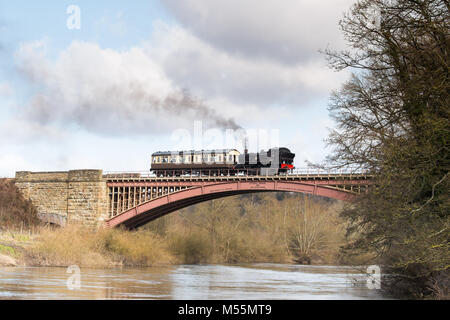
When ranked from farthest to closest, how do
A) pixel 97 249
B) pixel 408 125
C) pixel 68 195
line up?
pixel 68 195 → pixel 97 249 → pixel 408 125

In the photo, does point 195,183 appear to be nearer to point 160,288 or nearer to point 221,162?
point 221,162

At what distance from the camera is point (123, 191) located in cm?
5109

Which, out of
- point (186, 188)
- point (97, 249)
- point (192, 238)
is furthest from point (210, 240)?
point (97, 249)

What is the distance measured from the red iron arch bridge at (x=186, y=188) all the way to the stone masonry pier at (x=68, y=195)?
0.99m

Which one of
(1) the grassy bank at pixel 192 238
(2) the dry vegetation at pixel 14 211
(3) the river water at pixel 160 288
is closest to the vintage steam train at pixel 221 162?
(1) the grassy bank at pixel 192 238

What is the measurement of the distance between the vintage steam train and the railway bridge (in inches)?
34.2

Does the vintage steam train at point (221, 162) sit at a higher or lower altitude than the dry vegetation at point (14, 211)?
higher

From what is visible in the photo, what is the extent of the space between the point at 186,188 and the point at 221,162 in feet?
13.6

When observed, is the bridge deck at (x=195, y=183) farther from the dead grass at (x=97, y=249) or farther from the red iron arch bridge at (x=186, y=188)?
the dead grass at (x=97, y=249)

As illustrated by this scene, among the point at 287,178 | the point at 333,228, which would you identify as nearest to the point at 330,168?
the point at 287,178

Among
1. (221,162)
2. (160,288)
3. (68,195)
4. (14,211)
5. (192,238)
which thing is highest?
(221,162)

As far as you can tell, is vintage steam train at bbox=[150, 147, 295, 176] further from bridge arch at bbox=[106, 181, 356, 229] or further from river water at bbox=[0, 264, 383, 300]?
river water at bbox=[0, 264, 383, 300]

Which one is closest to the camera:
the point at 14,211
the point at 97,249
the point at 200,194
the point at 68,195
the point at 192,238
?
the point at 97,249

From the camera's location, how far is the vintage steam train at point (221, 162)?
48.8 m
